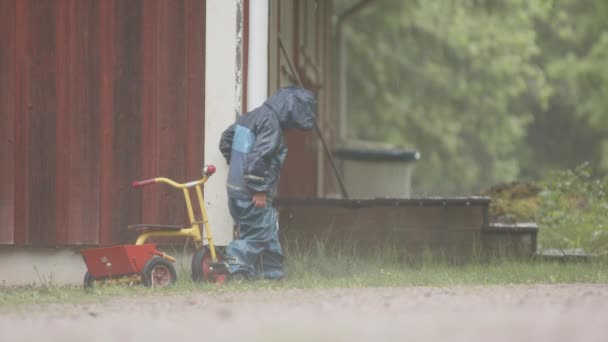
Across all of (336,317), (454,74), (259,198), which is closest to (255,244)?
(259,198)

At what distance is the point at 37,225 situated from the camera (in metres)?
8.96

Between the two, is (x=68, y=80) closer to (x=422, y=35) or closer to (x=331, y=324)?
(x=331, y=324)

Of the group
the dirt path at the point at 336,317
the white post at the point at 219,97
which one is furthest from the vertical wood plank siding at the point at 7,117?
the dirt path at the point at 336,317

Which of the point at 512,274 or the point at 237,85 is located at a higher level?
the point at 237,85

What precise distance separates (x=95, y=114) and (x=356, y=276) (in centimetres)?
242

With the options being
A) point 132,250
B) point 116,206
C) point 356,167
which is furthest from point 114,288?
point 356,167

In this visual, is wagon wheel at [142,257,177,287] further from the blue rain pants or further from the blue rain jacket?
the blue rain jacket

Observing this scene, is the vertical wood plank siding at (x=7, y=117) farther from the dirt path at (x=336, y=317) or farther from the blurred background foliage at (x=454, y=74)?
the blurred background foliage at (x=454, y=74)

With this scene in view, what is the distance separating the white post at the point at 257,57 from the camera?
9016mm

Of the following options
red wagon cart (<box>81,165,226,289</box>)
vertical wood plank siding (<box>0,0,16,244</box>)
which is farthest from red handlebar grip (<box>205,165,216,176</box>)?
vertical wood plank siding (<box>0,0,16,244</box>)

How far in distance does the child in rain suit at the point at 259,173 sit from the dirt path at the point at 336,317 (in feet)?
3.53

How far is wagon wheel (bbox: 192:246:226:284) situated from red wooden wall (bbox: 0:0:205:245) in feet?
2.12

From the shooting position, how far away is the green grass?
7668 mm

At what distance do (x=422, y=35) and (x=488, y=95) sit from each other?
7.79 feet
